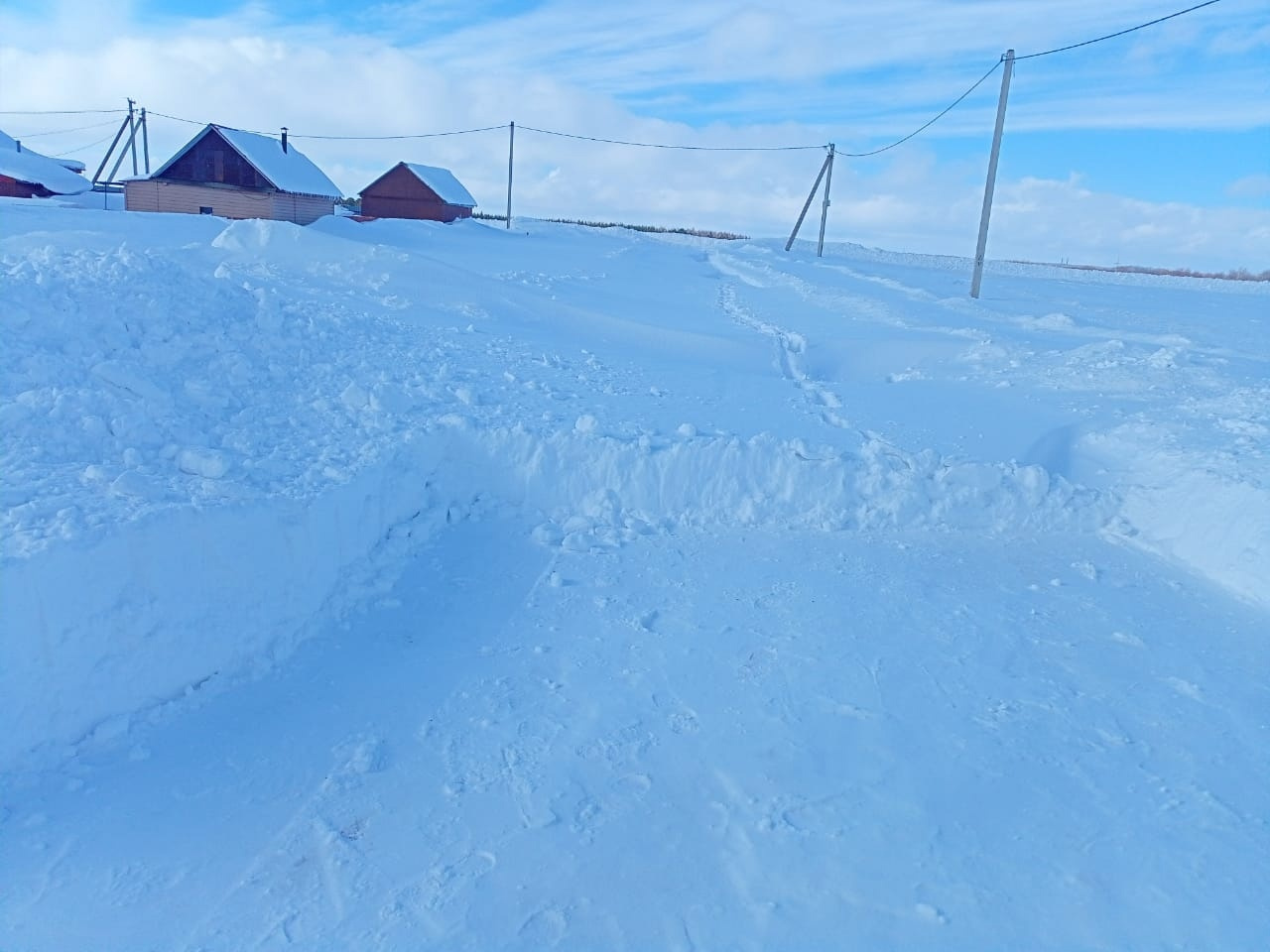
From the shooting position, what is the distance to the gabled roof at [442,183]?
123 feet

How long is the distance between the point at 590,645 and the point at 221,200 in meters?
26.4

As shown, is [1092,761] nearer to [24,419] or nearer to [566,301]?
[24,419]

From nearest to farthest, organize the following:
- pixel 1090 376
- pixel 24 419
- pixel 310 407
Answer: pixel 24 419
pixel 310 407
pixel 1090 376

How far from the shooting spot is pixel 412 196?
37.8 m

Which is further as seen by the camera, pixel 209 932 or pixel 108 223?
pixel 108 223

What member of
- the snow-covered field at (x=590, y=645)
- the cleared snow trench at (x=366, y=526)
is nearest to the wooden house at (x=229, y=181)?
the snow-covered field at (x=590, y=645)

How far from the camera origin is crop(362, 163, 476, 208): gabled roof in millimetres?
37406

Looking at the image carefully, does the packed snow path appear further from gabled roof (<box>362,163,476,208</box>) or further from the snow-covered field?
gabled roof (<box>362,163,476,208</box>)

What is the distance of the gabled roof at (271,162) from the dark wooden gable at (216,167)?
0.14 meters

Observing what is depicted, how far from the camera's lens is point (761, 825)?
3830 millimetres

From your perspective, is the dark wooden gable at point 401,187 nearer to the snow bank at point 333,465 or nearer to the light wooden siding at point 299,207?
the light wooden siding at point 299,207

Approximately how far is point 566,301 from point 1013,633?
28.2 feet

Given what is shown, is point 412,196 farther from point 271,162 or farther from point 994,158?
point 994,158

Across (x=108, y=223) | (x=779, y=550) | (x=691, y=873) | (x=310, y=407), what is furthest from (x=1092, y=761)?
(x=108, y=223)
